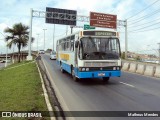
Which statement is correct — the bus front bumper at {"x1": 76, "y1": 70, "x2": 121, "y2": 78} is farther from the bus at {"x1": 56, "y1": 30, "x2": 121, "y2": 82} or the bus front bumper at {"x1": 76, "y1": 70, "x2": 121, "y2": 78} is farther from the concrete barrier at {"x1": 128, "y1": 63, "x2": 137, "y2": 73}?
the concrete barrier at {"x1": 128, "y1": 63, "x2": 137, "y2": 73}

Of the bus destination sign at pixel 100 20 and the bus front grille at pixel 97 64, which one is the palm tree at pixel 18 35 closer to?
the bus destination sign at pixel 100 20

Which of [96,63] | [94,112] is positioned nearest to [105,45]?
[96,63]

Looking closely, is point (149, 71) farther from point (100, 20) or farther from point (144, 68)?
point (100, 20)

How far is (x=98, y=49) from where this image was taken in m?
15.8

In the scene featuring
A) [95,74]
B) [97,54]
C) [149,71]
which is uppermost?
[97,54]

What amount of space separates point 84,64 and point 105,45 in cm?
164

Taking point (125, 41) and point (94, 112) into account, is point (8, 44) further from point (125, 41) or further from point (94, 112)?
point (94, 112)

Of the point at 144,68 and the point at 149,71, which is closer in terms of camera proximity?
the point at 149,71

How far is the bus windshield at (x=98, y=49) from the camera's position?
1571 centimetres

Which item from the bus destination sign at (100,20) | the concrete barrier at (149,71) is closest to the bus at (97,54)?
the concrete barrier at (149,71)

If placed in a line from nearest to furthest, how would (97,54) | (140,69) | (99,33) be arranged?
1. (97,54)
2. (99,33)
3. (140,69)

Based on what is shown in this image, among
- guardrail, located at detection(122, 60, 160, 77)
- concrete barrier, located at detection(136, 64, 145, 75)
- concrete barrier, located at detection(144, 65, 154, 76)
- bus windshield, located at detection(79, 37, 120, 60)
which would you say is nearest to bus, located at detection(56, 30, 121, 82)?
bus windshield, located at detection(79, 37, 120, 60)

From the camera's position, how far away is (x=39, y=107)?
9.05m

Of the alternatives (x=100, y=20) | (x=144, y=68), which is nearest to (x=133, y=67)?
(x=144, y=68)
